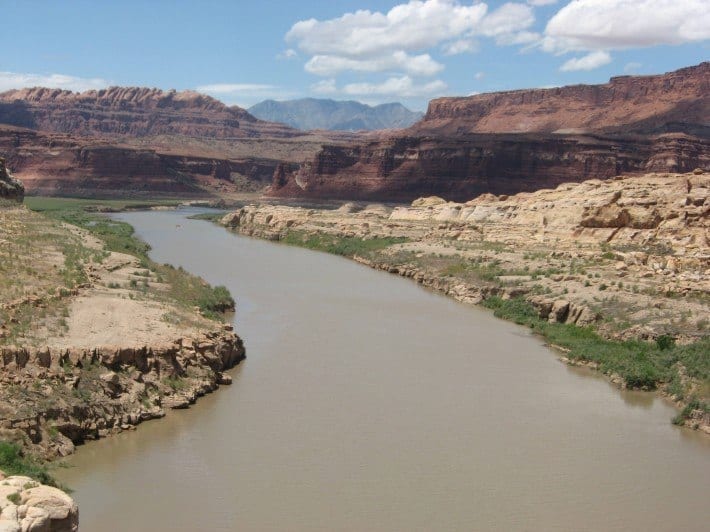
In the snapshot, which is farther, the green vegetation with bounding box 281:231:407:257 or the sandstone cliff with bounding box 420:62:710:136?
the sandstone cliff with bounding box 420:62:710:136

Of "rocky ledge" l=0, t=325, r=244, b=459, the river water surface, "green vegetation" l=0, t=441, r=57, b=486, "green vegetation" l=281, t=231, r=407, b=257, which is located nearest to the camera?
"green vegetation" l=0, t=441, r=57, b=486

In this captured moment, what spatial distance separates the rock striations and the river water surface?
67016mm

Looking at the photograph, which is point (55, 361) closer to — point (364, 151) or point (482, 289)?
point (482, 289)

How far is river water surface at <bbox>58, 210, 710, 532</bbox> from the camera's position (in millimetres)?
12703

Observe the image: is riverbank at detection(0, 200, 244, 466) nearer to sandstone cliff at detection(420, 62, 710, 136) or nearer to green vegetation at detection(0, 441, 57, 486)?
green vegetation at detection(0, 441, 57, 486)

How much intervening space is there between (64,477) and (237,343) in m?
8.07

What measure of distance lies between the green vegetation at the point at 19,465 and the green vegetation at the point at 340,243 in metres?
34.4

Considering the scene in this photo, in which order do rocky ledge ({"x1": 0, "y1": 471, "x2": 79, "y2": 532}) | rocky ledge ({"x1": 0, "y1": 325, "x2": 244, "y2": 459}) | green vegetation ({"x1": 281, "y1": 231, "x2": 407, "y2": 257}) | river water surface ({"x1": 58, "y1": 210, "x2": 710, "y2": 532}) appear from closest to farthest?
→ rocky ledge ({"x1": 0, "y1": 471, "x2": 79, "y2": 532}) → river water surface ({"x1": 58, "y1": 210, "x2": 710, "y2": 532}) → rocky ledge ({"x1": 0, "y1": 325, "x2": 244, "y2": 459}) → green vegetation ({"x1": 281, "y1": 231, "x2": 407, "y2": 257})

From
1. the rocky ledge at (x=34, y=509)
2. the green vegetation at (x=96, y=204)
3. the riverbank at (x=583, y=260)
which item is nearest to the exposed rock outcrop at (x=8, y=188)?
the riverbank at (x=583, y=260)

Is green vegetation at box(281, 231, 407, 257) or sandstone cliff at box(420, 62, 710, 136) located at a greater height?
sandstone cliff at box(420, 62, 710, 136)

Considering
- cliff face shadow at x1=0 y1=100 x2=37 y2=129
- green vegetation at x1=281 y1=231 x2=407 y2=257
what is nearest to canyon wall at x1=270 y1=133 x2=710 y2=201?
green vegetation at x1=281 y1=231 x2=407 y2=257

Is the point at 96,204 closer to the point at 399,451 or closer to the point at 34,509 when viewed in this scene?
the point at 399,451

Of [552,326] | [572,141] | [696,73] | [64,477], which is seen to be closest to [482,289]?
[552,326]

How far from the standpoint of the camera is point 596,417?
17.9m
